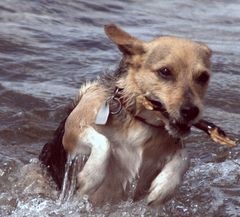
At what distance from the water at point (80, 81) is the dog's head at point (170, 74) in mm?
718

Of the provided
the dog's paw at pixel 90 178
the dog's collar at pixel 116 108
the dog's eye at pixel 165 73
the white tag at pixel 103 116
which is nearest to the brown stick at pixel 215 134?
the dog's collar at pixel 116 108

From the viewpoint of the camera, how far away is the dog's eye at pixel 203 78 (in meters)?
5.07

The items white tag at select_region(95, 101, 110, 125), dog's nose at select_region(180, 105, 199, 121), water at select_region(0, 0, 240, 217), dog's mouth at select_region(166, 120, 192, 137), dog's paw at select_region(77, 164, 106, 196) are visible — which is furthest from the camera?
water at select_region(0, 0, 240, 217)

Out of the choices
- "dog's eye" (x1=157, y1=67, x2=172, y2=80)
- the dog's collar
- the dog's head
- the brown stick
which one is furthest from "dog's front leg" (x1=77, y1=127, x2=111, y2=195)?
the brown stick

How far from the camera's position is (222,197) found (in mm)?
6102

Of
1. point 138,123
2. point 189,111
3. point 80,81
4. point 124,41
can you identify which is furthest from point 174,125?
point 80,81

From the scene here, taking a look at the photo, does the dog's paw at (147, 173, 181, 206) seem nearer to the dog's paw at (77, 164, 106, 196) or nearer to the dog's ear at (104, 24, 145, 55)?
the dog's paw at (77, 164, 106, 196)

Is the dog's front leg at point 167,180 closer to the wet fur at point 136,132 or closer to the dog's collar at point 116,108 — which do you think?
the wet fur at point 136,132

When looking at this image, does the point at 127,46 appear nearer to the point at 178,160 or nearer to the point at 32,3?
the point at 178,160

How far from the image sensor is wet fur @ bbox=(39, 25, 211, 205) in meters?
5.04

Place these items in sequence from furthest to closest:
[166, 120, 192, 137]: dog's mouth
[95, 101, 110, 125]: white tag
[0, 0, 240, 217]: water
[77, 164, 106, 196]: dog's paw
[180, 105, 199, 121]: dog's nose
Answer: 1. [0, 0, 240, 217]: water
2. [95, 101, 110, 125]: white tag
3. [77, 164, 106, 196]: dog's paw
4. [166, 120, 192, 137]: dog's mouth
5. [180, 105, 199, 121]: dog's nose

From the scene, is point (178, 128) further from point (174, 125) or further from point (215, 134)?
point (215, 134)

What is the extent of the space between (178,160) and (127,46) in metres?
0.81

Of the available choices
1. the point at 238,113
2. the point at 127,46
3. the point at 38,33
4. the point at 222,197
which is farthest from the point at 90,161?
the point at 38,33
